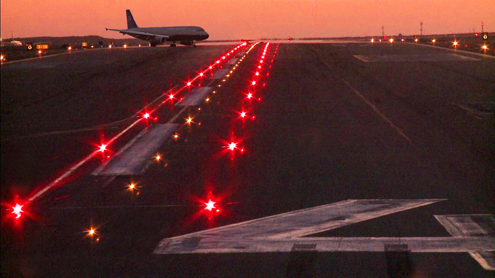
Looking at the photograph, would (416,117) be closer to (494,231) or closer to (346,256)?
(494,231)

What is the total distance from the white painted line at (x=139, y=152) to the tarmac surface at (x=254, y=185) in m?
0.06

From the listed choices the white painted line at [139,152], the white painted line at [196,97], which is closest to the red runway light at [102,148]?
the white painted line at [139,152]

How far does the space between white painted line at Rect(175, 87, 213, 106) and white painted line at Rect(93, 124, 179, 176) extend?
6.83 meters

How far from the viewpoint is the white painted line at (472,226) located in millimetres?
8734

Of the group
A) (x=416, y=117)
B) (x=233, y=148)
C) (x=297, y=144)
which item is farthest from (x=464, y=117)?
(x=233, y=148)

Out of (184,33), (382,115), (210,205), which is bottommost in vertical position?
(382,115)

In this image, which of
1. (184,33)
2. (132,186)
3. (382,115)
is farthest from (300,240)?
(184,33)

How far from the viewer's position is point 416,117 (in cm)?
2302

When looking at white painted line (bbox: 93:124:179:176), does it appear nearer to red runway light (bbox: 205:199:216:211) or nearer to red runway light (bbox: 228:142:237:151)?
red runway light (bbox: 228:142:237:151)

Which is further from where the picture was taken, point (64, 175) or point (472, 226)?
point (64, 175)

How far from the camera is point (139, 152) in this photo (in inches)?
704

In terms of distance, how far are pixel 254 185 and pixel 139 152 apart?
18.7ft

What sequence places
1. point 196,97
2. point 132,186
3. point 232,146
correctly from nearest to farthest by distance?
point 132,186
point 232,146
point 196,97

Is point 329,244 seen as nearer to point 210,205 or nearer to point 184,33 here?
point 210,205
